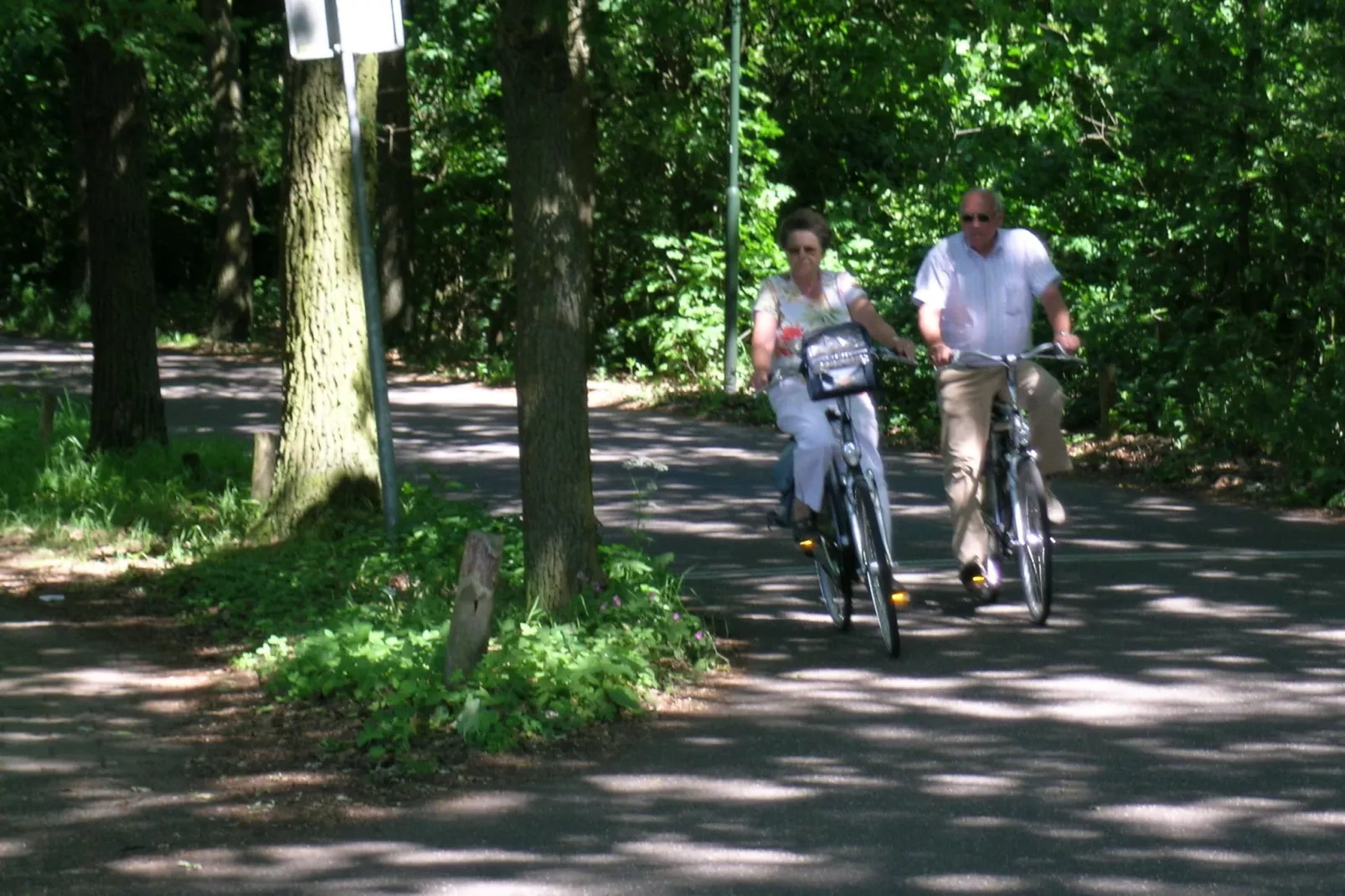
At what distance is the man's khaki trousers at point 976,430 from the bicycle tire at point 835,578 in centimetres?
68

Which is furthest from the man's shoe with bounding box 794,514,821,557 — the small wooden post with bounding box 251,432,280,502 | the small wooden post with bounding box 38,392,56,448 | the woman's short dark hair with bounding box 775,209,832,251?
the small wooden post with bounding box 38,392,56,448

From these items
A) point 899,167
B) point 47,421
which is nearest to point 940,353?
point 47,421

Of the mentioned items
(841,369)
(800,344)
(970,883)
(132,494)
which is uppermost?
(800,344)

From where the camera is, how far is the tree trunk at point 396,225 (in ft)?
102

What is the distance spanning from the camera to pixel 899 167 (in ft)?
88.1

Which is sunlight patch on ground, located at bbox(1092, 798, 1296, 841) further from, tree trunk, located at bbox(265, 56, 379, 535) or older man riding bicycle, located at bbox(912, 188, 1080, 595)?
tree trunk, located at bbox(265, 56, 379, 535)

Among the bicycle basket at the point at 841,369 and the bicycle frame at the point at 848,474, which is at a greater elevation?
the bicycle basket at the point at 841,369

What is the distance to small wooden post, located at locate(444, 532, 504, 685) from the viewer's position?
7.08m

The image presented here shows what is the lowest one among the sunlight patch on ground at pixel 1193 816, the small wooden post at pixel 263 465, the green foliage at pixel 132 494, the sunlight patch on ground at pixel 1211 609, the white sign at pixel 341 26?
the sunlight patch on ground at pixel 1193 816

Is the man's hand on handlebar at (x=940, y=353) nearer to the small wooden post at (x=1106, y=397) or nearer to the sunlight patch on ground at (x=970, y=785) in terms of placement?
the sunlight patch on ground at (x=970, y=785)

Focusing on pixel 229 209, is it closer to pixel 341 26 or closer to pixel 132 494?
pixel 132 494

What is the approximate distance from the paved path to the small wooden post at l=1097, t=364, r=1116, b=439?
6426 mm

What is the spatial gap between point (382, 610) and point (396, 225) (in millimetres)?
24408

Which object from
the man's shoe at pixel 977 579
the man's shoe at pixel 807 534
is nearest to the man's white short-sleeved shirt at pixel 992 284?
the man's shoe at pixel 977 579
